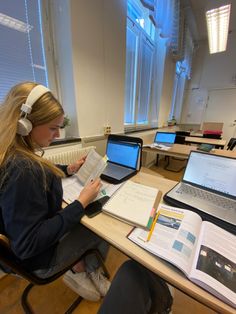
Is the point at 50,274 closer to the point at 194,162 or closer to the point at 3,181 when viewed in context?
the point at 3,181

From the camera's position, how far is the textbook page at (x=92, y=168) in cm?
85

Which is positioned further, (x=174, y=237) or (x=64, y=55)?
(x=64, y=55)

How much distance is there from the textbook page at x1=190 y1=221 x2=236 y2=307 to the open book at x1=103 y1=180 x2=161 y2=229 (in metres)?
0.20

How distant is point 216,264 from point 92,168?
27.8 inches

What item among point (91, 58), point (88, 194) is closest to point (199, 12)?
point (91, 58)

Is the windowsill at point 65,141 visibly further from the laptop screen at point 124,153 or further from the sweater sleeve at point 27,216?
the sweater sleeve at point 27,216

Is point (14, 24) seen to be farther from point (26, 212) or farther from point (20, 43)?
point (26, 212)

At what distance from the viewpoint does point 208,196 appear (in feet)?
2.64

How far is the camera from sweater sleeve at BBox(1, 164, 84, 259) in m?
0.50

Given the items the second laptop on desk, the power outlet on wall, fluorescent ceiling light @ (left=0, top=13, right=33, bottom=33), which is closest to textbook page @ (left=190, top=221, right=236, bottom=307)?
the power outlet on wall

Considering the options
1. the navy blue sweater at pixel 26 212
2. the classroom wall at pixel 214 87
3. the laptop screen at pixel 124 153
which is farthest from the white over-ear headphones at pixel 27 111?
the classroom wall at pixel 214 87

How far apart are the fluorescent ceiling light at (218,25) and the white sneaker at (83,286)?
3.45 meters

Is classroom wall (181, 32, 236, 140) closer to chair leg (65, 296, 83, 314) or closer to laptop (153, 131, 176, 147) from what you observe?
laptop (153, 131, 176, 147)

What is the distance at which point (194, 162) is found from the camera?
92 centimetres
